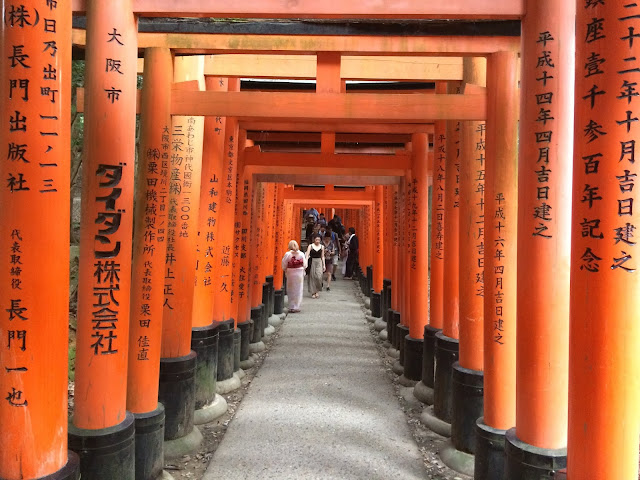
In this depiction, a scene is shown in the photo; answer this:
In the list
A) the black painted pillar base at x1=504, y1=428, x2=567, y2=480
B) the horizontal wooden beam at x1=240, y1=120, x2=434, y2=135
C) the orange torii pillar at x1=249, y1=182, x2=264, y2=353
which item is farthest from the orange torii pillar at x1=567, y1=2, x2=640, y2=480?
the orange torii pillar at x1=249, y1=182, x2=264, y2=353

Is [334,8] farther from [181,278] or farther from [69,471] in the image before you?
[69,471]

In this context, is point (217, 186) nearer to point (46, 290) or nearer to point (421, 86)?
point (421, 86)

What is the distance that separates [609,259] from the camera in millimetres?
2035

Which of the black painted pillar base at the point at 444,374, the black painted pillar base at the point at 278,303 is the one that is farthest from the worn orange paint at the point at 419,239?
the black painted pillar base at the point at 278,303

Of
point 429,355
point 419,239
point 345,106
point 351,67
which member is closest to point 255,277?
point 419,239

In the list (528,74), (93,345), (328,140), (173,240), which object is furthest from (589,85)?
(328,140)

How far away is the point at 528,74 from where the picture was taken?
9.37 feet

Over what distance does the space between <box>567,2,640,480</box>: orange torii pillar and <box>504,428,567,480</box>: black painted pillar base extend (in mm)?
545

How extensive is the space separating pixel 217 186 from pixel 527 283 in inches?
130

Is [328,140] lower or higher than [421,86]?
lower

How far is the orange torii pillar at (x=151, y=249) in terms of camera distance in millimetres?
3566

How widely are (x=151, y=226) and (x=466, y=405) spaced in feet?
8.70

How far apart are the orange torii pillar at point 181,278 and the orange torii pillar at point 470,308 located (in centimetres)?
209

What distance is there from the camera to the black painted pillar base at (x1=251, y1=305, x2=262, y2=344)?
8.03 meters
